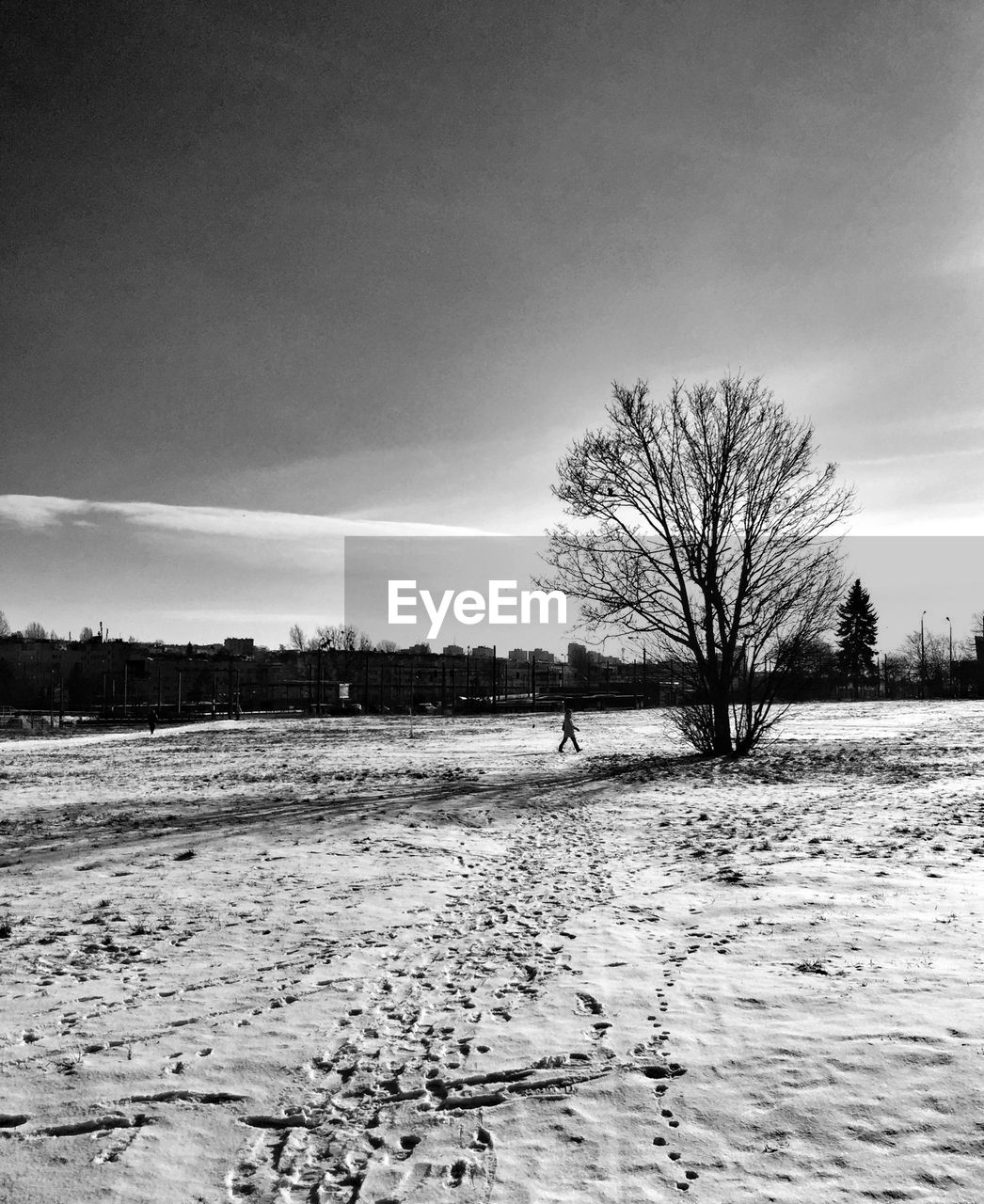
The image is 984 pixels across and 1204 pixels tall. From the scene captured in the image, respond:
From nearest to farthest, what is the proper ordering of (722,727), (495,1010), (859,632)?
(495,1010)
(722,727)
(859,632)

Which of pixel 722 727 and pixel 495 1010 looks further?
pixel 722 727

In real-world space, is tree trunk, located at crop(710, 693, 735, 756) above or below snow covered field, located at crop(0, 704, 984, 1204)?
above

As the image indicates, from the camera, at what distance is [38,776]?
780 inches

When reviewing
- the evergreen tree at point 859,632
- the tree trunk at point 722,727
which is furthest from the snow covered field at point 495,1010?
the evergreen tree at point 859,632

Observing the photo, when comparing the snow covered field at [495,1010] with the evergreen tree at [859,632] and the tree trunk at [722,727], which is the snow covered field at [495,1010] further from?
the evergreen tree at [859,632]

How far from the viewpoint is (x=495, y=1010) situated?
5.30 m

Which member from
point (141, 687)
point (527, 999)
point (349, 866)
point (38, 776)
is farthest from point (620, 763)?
point (141, 687)

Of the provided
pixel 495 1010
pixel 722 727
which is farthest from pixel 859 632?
pixel 495 1010

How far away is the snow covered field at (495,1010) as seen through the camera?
3.62 meters

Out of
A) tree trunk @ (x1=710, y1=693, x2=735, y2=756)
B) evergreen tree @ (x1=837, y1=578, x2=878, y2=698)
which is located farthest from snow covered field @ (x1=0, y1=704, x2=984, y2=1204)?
evergreen tree @ (x1=837, y1=578, x2=878, y2=698)

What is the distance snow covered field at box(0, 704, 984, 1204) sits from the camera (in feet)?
11.9

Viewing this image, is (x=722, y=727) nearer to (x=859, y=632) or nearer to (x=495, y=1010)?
(x=495, y=1010)

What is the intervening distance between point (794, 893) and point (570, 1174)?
4.96m

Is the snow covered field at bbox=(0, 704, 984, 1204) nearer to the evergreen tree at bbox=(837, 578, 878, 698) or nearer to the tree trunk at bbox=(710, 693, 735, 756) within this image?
the tree trunk at bbox=(710, 693, 735, 756)
